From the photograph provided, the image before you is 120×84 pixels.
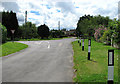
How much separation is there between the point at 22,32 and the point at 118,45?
4702cm

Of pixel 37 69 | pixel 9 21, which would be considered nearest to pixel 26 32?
pixel 9 21

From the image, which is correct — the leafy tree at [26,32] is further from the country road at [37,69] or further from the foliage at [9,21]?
the country road at [37,69]

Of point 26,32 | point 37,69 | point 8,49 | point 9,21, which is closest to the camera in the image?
point 37,69

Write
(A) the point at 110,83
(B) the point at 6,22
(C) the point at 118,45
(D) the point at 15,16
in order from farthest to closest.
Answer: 1. (D) the point at 15,16
2. (B) the point at 6,22
3. (C) the point at 118,45
4. (A) the point at 110,83

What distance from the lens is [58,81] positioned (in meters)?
4.07

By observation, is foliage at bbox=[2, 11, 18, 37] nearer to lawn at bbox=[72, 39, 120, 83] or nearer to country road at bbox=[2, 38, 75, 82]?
country road at bbox=[2, 38, 75, 82]

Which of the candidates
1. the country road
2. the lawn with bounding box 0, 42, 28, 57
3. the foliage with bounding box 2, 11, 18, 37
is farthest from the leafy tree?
the country road

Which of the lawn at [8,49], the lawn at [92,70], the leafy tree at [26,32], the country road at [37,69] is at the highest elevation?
the leafy tree at [26,32]

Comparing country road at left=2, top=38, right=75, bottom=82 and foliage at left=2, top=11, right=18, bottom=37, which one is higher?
foliage at left=2, top=11, right=18, bottom=37

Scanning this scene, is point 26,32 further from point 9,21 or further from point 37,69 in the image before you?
point 37,69

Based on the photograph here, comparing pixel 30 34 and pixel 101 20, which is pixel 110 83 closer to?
pixel 101 20

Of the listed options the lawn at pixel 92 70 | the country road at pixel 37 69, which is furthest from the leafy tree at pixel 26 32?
the lawn at pixel 92 70

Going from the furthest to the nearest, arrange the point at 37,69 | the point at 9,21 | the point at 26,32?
the point at 26,32
the point at 9,21
the point at 37,69

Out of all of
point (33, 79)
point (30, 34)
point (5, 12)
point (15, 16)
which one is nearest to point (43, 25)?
point (30, 34)
